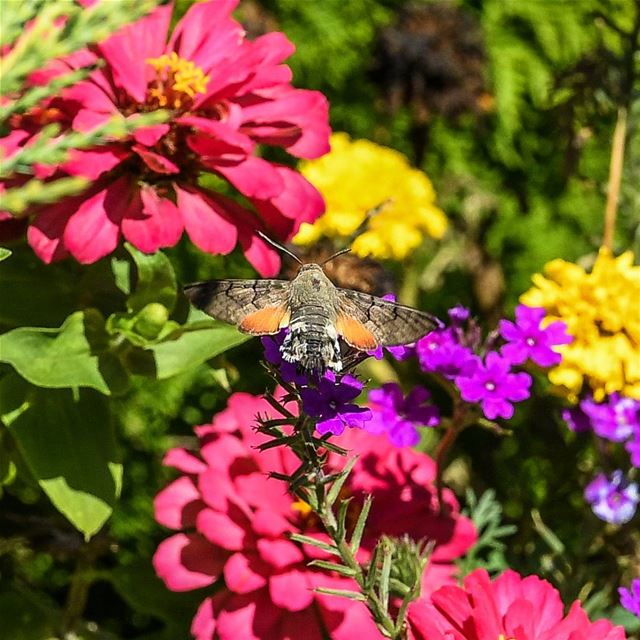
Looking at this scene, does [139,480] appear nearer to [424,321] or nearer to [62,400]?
[62,400]

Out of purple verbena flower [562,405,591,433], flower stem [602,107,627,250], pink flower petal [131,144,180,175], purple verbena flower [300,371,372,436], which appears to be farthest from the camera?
flower stem [602,107,627,250]

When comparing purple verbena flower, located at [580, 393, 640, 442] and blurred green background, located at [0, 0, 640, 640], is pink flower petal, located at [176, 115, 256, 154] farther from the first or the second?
purple verbena flower, located at [580, 393, 640, 442]

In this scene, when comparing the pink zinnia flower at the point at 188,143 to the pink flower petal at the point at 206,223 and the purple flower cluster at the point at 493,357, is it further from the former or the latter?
the purple flower cluster at the point at 493,357

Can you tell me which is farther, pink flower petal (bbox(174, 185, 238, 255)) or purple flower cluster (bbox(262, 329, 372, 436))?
pink flower petal (bbox(174, 185, 238, 255))

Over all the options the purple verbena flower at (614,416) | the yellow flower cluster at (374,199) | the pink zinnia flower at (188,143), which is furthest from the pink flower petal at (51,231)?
the yellow flower cluster at (374,199)

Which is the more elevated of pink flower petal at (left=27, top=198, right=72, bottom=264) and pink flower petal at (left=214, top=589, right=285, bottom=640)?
pink flower petal at (left=27, top=198, right=72, bottom=264)

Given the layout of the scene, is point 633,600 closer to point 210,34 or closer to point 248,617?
point 248,617

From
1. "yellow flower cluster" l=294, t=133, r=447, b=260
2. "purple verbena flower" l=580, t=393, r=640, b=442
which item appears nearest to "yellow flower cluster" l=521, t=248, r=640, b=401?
"purple verbena flower" l=580, t=393, r=640, b=442
